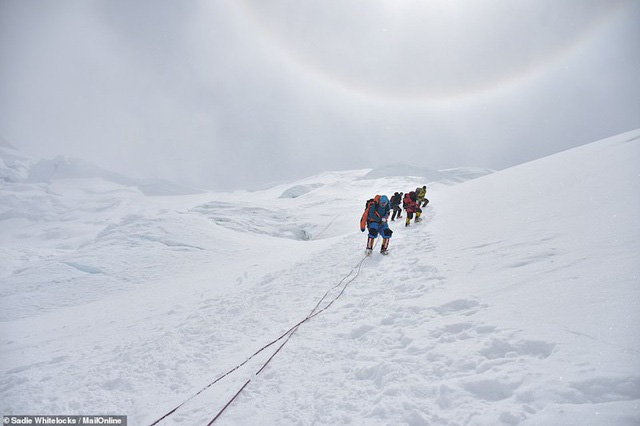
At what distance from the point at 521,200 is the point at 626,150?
580 cm

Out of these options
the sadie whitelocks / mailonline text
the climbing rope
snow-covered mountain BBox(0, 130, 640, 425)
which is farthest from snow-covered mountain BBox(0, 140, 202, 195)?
the climbing rope

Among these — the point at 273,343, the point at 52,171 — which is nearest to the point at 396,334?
the point at 273,343

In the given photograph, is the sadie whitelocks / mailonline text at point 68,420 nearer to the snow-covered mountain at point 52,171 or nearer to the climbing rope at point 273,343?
the climbing rope at point 273,343

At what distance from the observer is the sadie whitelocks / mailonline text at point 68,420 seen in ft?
11.8

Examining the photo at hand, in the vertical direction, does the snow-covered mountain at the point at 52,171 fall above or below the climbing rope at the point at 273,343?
above

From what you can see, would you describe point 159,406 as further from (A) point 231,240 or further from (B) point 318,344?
(A) point 231,240

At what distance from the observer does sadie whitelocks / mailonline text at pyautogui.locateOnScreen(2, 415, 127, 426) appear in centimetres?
360

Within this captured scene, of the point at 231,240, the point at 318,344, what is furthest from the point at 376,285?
the point at 231,240

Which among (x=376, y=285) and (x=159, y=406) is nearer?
Answer: (x=159, y=406)

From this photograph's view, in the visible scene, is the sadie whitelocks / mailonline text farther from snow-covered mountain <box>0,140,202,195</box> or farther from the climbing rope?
snow-covered mountain <box>0,140,202,195</box>

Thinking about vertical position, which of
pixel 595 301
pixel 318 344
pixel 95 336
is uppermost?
pixel 595 301

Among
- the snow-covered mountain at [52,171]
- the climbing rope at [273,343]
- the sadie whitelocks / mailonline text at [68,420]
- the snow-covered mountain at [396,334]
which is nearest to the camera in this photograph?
the snow-covered mountain at [396,334]

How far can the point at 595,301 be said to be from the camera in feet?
11.4

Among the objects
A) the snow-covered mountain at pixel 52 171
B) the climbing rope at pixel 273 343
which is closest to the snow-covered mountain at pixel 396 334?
the climbing rope at pixel 273 343
